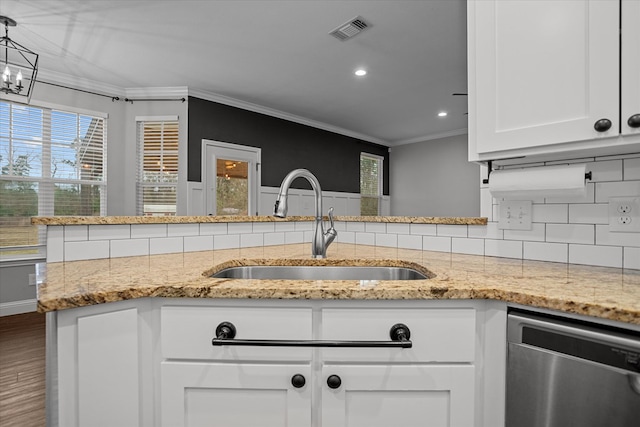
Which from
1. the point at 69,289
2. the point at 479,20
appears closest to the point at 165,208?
→ the point at 69,289

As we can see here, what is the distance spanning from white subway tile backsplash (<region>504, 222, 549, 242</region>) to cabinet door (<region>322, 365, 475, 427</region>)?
2.39ft

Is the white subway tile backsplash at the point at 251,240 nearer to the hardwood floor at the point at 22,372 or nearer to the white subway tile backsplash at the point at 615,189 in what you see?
the hardwood floor at the point at 22,372

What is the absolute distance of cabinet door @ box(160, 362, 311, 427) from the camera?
0.87 metres

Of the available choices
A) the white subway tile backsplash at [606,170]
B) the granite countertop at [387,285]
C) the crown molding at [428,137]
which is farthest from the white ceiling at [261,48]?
the granite countertop at [387,285]

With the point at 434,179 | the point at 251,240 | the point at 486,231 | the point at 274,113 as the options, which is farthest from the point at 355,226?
the point at 434,179

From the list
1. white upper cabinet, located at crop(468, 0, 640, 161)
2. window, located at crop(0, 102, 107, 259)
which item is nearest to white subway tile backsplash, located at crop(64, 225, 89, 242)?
white upper cabinet, located at crop(468, 0, 640, 161)

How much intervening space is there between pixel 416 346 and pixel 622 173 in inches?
37.8

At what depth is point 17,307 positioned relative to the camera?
3.57 metres

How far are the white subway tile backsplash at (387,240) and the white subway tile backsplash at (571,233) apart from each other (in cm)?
68

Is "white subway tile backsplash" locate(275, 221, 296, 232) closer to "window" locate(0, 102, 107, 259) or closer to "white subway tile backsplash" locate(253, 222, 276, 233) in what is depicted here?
"white subway tile backsplash" locate(253, 222, 276, 233)

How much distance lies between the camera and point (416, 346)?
34.2 inches

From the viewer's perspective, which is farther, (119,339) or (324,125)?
(324,125)

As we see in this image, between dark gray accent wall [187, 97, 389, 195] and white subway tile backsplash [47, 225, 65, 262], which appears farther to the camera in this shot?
dark gray accent wall [187, 97, 389, 195]

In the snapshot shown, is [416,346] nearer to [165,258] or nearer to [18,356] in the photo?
[165,258]
